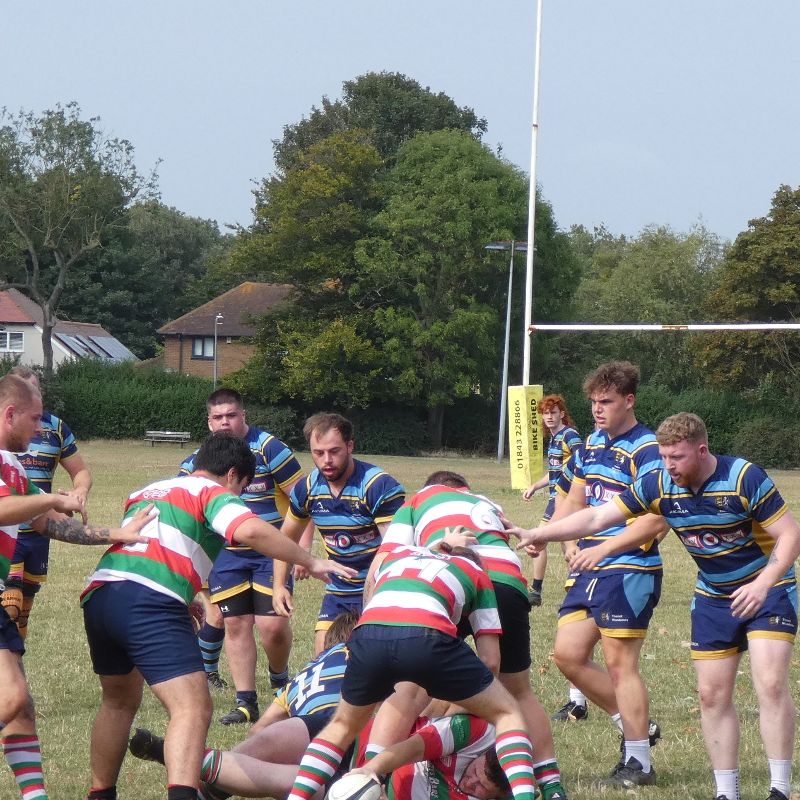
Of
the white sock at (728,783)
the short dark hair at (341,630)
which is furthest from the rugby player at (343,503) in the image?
the white sock at (728,783)

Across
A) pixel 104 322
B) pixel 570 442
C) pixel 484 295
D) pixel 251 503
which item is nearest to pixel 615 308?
pixel 484 295

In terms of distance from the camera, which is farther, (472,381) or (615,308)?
(615,308)

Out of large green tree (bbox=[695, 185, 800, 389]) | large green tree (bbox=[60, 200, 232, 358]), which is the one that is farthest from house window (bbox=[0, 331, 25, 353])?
large green tree (bbox=[695, 185, 800, 389])

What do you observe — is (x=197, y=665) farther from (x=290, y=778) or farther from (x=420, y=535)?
(x=420, y=535)

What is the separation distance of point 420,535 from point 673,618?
23.5 ft

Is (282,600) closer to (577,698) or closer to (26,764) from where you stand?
(577,698)

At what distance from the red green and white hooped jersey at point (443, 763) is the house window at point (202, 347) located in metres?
65.8

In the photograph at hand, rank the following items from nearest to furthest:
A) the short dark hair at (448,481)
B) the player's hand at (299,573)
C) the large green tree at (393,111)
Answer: the short dark hair at (448,481) → the player's hand at (299,573) → the large green tree at (393,111)

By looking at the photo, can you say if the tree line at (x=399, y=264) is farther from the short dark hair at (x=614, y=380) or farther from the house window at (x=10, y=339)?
the short dark hair at (x=614, y=380)

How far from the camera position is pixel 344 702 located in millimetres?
5184

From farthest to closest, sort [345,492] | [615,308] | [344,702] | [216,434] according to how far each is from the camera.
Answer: [615,308]
[345,492]
[216,434]
[344,702]

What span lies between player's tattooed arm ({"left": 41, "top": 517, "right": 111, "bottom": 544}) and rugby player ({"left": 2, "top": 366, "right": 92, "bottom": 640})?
2186 millimetres

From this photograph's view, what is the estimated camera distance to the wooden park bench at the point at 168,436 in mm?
50156

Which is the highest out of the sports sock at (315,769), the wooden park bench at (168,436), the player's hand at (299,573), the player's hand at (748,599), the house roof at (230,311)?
the house roof at (230,311)
